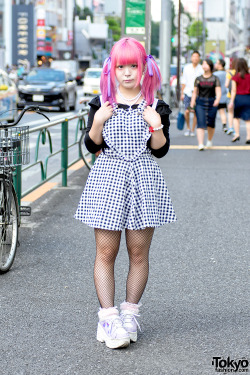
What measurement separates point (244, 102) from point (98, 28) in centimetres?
13676

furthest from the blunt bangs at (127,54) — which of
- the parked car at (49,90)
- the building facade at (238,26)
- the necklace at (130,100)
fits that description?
the building facade at (238,26)

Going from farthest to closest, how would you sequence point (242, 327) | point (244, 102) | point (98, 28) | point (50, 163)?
point (98, 28) < point (244, 102) < point (50, 163) < point (242, 327)

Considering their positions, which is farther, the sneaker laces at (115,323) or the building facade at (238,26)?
the building facade at (238,26)

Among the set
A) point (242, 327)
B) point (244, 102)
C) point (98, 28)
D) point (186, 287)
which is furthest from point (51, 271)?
point (98, 28)

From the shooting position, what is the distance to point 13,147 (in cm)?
566

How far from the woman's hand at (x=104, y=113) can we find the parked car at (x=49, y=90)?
23555mm

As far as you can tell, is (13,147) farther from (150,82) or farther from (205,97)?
(205,97)

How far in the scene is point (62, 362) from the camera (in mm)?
4039

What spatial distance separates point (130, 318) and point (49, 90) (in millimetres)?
24758

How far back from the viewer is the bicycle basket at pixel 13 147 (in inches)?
220

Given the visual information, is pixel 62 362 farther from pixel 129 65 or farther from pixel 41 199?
pixel 41 199

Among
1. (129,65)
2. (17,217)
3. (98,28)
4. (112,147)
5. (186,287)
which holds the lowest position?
(186,287)

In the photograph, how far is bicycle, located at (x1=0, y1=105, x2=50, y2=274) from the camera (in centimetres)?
562

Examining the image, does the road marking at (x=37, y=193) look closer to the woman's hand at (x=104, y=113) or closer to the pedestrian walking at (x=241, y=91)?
the woman's hand at (x=104, y=113)
